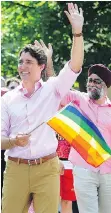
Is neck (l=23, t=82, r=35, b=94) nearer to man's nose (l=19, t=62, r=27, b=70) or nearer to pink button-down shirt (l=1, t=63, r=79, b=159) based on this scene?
pink button-down shirt (l=1, t=63, r=79, b=159)

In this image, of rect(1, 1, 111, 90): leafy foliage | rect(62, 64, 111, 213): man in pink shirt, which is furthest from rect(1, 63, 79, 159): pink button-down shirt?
rect(1, 1, 111, 90): leafy foliage

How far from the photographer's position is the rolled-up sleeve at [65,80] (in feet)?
14.7

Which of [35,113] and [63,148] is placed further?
[63,148]

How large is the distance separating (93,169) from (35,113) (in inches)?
46.8

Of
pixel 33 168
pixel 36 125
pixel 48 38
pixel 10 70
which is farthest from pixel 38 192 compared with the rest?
pixel 10 70

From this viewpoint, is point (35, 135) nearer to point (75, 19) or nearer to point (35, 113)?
point (35, 113)

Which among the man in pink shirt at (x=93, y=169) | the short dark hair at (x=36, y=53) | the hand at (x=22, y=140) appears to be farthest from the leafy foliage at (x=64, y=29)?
A: the hand at (x=22, y=140)

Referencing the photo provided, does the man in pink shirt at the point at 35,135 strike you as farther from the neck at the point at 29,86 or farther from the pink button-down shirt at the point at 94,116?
the pink button-down shirt at the point at 94,116

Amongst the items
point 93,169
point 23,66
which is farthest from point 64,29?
point 23,66

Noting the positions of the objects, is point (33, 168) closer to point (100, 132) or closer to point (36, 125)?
point (36, 125)

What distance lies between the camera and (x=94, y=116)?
5590 millimetres

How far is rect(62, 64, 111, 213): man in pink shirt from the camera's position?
18.0 feet

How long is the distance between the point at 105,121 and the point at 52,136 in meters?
1.09

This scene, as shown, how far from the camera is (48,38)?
57.2ft
